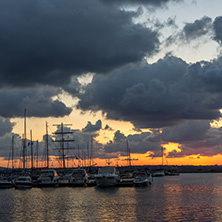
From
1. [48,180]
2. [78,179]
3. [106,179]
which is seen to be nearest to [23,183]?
[48,180]

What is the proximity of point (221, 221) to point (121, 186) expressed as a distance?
49.2 metres

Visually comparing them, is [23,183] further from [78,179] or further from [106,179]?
[106,179]

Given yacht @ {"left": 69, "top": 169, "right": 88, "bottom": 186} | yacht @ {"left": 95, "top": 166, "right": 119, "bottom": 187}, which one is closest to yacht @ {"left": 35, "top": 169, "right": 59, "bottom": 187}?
yacht @ {"left": 69, "top": 169, "right": 88, "bottom": 186}

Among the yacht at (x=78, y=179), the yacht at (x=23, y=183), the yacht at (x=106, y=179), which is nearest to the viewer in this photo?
the yacht at (x=106, y=179)

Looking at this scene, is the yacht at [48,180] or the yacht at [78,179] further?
the yacht at [48,180]

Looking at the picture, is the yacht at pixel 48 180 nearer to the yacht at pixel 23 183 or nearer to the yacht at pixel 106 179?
the yacht at pixel 23 183

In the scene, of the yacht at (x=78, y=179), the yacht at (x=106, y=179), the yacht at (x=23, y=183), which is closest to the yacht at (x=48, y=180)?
the yacht at (x=23, y=183)

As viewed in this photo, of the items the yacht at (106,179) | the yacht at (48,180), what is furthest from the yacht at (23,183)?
the yacht at (106,179)

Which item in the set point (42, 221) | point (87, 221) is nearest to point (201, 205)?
point (87, 221)

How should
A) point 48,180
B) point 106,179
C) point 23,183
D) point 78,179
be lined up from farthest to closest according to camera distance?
point 48,180
point 78,179
point 23,183
point 106,179

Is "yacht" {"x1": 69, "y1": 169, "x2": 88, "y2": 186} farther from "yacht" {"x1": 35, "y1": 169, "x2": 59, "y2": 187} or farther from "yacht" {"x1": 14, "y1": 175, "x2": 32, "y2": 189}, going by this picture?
"yacht" {"x1": 14, "y1": 175, "x2": 32, "y2": 189}

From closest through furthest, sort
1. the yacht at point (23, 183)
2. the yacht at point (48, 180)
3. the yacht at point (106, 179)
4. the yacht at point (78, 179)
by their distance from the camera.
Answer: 1. the yacht at point (106, 179)
2. the yacht at point (23, 183)
3. the yacht at point (78, 179)
4. the yacht at point (48, 180)

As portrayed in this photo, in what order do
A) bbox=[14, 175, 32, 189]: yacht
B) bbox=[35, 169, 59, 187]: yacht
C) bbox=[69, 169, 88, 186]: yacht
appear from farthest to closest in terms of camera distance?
1. bbox=[35, 169, 59, 187]: yacht
2. bbox=[69, 169, 88, 186]: yacht
3. bbox=[14, 175, 32, 189]: yacht

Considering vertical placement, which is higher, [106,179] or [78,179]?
[78,179]
